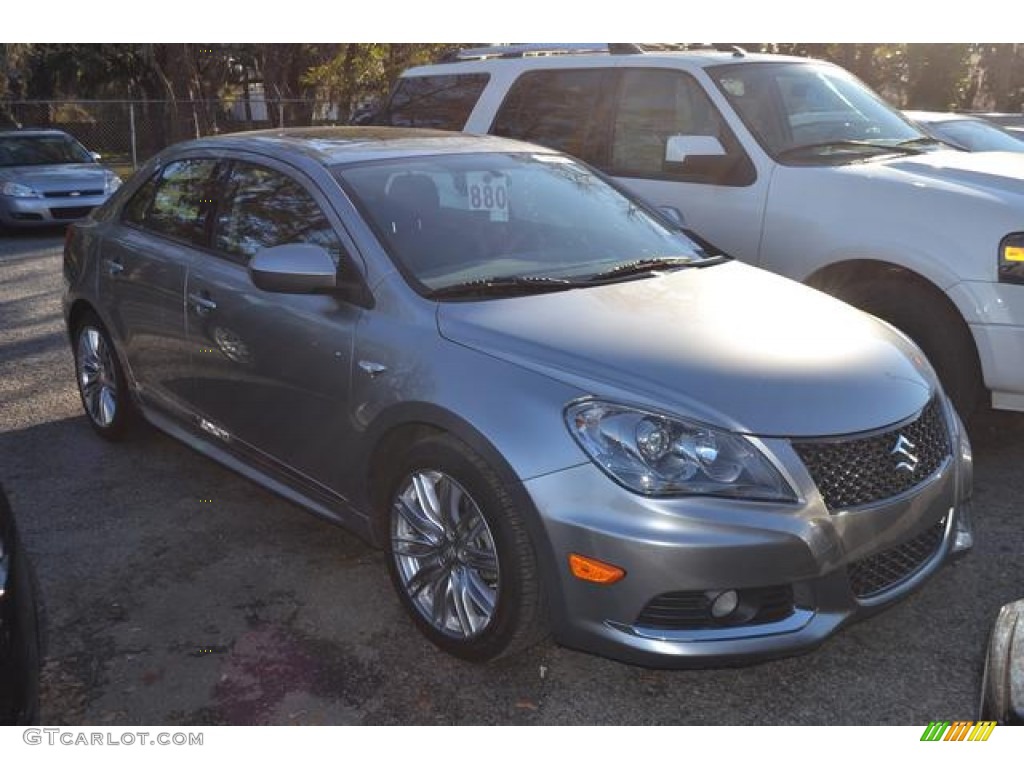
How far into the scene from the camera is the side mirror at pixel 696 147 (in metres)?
5.62

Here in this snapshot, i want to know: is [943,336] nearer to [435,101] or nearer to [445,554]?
[445,554]

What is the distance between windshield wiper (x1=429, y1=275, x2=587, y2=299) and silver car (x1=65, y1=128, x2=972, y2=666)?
1 centimetres

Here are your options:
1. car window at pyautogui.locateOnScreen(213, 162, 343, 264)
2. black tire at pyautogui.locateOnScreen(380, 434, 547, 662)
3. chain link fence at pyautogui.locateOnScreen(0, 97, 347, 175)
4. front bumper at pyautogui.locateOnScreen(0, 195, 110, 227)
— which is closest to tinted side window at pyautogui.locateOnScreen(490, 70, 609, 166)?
car window at pyautogui.locateOnScreen(213, 162, 343, 264)

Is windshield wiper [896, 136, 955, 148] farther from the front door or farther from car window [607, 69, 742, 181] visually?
the front door

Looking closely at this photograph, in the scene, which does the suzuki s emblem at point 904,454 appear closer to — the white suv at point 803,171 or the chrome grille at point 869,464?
the chrome grille at point 869,464

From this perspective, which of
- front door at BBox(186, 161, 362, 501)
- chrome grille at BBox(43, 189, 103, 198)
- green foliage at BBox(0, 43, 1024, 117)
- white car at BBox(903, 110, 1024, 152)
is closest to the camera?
front door at BBox(186, 161, 362, 501)

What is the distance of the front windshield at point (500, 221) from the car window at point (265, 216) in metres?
0.19

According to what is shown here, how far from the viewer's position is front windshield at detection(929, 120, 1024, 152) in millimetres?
8930

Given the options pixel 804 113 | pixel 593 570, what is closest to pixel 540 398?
pixel 593 570

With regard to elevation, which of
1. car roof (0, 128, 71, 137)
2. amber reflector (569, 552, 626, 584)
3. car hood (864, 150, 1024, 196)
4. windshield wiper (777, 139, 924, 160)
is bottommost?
car roof (0, 128, 71, 137)

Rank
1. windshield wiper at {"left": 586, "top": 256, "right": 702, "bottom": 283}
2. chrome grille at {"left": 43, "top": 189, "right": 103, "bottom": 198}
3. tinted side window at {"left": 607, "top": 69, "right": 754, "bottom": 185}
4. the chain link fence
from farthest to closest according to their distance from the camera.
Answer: the chain link fence → chrome grille at {"left": 43, "top": 189, "right": 103, "bottom": 198} → tinted side window at {"left": 607, "top": 69, "right": 754, "bottom": 185} → windshield wiper at {"left": 586, "top": 256, "right": 702, "bottom": 283}

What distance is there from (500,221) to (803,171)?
2.07 m
